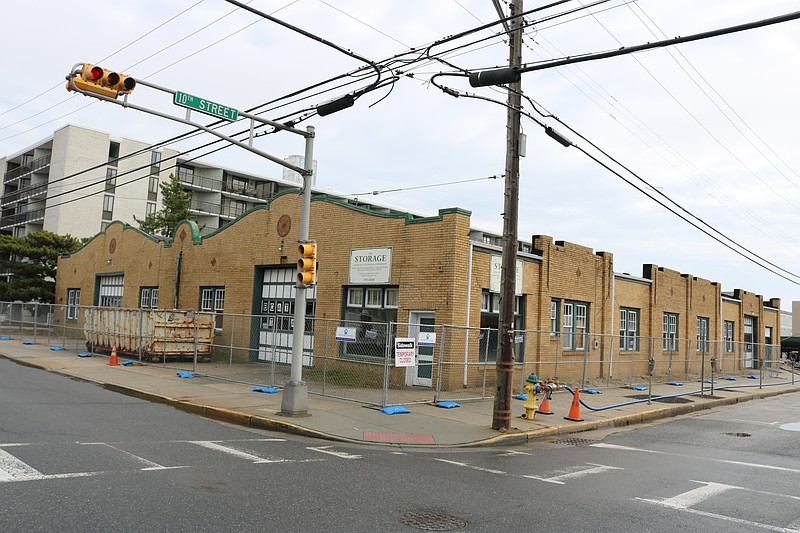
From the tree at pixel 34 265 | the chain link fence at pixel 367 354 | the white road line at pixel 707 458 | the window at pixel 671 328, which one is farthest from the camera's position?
the tree at pixel 34 265

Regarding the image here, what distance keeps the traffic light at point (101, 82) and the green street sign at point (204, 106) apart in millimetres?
1465

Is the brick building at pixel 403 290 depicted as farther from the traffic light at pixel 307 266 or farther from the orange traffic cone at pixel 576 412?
the orange traffic cone at pixel 576 412

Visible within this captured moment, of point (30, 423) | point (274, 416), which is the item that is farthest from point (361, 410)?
point (30, 423)

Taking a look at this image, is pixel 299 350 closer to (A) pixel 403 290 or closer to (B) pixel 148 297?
(A) pixel 403 290

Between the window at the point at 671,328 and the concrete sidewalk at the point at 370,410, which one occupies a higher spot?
the window at the point at 671,328

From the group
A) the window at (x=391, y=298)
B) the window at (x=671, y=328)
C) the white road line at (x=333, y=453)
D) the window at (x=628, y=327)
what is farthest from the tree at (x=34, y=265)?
the white road line at (x=333, y=453)

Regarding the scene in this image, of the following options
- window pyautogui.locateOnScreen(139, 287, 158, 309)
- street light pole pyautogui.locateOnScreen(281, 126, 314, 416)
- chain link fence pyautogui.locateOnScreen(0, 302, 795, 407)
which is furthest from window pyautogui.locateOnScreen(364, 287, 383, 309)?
window pyautogui.locateOnScreen(139, 287, 158, 309)

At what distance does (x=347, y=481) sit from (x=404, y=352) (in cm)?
656

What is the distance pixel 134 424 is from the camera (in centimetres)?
1112

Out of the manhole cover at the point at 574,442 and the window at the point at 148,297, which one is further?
the window at the point at 148,297

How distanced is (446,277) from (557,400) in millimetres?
4711

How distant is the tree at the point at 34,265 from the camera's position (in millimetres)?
42969

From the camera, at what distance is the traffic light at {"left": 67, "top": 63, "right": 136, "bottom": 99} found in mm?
9453

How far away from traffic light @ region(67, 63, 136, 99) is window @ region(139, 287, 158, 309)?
22411 mm
